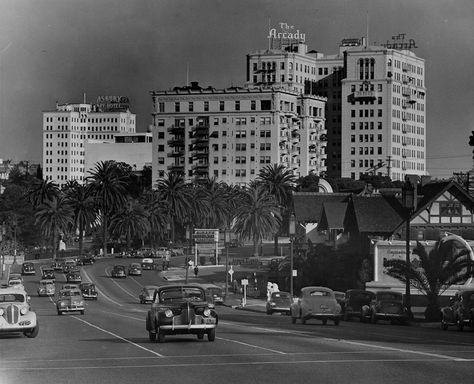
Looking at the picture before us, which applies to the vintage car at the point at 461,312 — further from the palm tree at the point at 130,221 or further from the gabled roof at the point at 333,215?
the palm tree at the point at 130,221

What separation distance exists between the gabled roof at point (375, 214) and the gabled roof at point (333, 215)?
21.0 ft

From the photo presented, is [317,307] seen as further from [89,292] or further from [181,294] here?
[89,292]

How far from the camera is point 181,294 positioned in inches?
1243

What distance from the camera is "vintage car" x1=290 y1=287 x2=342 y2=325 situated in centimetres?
4688

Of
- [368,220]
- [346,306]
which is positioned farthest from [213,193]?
[346,306]

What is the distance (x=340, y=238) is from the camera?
329 feet

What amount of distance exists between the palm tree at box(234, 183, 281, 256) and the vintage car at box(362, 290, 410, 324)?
3797 inches

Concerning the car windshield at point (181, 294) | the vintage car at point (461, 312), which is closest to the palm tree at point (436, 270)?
the vintage car at point (461, 312)

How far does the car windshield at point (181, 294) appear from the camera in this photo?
31.2 meters

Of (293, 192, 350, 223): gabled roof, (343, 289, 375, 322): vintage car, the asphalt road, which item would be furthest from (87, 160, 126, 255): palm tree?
the asphalt road

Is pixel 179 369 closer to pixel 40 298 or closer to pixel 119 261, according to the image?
pixel 40 298

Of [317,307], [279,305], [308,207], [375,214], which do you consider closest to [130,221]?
[308,207]

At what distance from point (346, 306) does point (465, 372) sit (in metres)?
33.6

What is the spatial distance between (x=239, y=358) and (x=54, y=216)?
14676 cm
